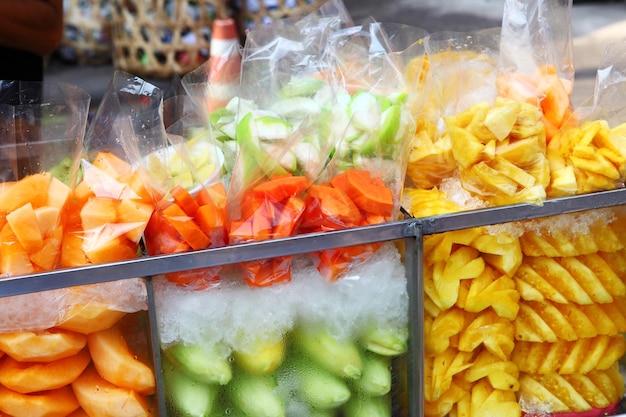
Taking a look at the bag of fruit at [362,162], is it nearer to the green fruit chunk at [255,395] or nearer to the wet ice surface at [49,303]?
the green fruit chunk at [255,395]

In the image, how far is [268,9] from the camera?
3695 mm

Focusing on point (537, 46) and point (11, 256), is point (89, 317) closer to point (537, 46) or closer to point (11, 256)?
point (11, 256)

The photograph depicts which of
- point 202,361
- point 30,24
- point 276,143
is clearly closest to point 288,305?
point 202,361

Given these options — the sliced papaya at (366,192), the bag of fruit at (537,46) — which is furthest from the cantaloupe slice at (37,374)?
the bag of fruit at (537,46)

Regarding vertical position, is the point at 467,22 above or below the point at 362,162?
below

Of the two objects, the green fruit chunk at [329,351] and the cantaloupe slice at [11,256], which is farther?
the green fruit chunk at [329,351]

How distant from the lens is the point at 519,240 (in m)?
1.42

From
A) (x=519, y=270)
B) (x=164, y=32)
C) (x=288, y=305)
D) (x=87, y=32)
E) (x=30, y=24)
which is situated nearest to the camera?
(x=288, y=305)

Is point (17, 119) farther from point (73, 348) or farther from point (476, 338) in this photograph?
point (476, 338)

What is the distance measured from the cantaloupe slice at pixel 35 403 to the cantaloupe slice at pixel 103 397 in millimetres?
29

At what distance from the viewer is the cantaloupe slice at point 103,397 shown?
1.24 m

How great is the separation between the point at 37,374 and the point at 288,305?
431mm

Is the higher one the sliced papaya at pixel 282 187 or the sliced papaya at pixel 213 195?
the sliced papaya at pixel 282 187

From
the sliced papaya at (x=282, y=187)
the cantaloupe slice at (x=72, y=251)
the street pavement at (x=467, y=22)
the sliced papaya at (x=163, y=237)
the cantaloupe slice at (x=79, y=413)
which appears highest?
the sliced papaya at (x=282, y=187)
